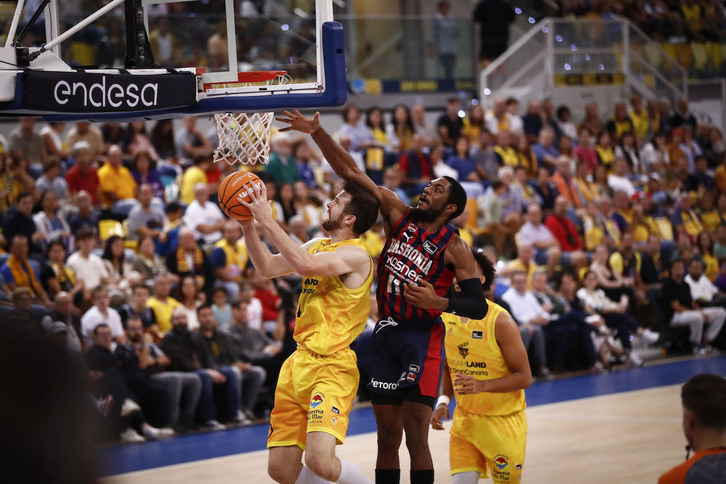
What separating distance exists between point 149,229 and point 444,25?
849cm

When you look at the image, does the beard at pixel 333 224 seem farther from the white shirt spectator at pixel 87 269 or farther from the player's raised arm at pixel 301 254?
the white shirt spectator at pixel 87 269

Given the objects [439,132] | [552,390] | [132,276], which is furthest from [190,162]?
[552,390]

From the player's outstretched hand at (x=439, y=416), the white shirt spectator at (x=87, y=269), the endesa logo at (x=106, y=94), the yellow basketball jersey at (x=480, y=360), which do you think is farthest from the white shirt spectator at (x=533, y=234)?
the endesa logo at (x=106, y=94)

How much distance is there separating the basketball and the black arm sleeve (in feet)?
3.98

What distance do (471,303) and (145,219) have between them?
663 cm

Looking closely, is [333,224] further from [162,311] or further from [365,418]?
A: [365,418]

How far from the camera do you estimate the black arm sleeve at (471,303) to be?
518 centimetres

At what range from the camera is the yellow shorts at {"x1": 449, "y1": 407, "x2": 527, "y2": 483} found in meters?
5.21

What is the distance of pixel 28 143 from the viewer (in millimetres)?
11781

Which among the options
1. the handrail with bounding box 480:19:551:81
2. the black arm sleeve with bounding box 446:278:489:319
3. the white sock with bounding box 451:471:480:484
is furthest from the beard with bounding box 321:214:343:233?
the handrail with bounding box 480:19:551:81

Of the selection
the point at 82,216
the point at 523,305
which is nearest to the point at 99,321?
the point at 82,216

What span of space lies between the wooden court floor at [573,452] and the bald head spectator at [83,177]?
4421mm

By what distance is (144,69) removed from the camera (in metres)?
5.17

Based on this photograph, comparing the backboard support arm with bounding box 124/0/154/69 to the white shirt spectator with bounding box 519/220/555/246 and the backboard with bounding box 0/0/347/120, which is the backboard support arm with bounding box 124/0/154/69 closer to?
the backboard with bounding box 0/0/347/120
